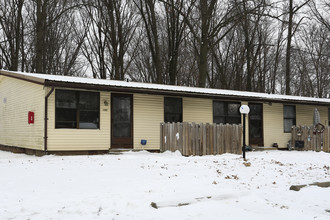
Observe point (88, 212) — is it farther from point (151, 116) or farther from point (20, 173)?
point (151, 116)

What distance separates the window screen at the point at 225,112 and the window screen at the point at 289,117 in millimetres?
3081

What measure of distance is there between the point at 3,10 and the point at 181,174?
2374cm

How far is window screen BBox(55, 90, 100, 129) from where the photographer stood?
13.9 meters

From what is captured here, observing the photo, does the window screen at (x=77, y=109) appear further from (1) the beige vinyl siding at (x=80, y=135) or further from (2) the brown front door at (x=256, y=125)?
(2) the brown front door at (x=256, y=125)

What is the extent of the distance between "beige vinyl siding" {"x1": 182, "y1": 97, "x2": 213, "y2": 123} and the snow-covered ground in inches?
204

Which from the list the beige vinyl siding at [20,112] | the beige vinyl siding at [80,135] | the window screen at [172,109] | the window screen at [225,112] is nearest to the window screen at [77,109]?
the beige vinyl siding at [80,135]

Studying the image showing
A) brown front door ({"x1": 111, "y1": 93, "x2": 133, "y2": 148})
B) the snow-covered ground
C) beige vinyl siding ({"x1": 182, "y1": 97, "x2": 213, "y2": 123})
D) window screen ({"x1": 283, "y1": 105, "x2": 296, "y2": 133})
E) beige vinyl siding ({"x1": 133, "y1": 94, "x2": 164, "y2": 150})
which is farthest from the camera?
window screen ({"x1": 283, "y1": 105, "x2": 296, "y2": 133})

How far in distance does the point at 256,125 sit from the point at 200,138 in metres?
5.53

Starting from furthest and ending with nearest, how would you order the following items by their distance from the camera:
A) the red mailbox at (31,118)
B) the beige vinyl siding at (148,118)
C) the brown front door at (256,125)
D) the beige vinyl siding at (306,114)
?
the beige vinyl siding at (306,114) → the brown front door at (256,125) → the beige vinyl siding at (148,118) → the red mailbox at (31,118)

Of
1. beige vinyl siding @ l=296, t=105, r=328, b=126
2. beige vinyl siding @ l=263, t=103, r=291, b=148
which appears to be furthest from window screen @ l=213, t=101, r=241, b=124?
beige vinyl siding @ l=296, t=105, r=328, b=126

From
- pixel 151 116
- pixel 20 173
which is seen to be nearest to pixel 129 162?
pixel 20 173

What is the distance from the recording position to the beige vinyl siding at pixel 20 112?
14.0m

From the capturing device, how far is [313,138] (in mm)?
A: 17266

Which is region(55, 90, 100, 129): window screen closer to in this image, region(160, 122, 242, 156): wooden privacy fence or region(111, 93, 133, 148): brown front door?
region(111, 93, 133, 148): brown front door
